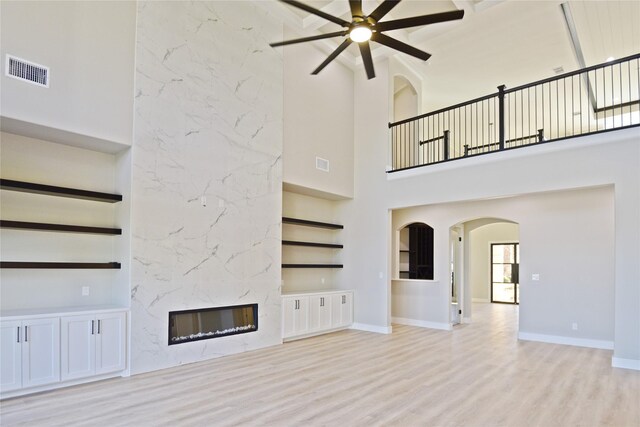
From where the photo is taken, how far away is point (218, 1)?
5.93 metres

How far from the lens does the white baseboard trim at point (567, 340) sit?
6312 millimetres

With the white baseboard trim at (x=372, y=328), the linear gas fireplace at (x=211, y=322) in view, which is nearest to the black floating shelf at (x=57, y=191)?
the linear gas fireplace at (x=211, y=322)

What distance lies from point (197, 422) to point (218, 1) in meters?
5.60

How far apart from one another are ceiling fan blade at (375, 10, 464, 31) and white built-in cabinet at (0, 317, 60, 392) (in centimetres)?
457

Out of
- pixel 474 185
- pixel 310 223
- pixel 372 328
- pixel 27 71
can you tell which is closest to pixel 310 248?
pixel 310 223

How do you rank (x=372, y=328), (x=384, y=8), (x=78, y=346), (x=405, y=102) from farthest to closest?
(x=405, y=102), (x=372, y=328), (x=78, y=346), (x=384, y=8)

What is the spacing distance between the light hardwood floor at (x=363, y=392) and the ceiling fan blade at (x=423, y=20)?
11.9ft

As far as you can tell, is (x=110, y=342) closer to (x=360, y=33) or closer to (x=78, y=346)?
(x=78, y=346)

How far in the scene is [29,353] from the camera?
4.04 metres

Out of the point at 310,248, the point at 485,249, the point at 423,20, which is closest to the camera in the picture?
the point at 423,20

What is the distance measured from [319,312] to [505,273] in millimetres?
8533

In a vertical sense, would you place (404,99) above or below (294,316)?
above

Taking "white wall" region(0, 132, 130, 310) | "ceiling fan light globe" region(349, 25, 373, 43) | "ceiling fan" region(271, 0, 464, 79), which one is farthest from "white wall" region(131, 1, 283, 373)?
"ceiling fan light globe" region(349, 25, 373, 43)

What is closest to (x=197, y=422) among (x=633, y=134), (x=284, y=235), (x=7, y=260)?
(x=7, y=260)
